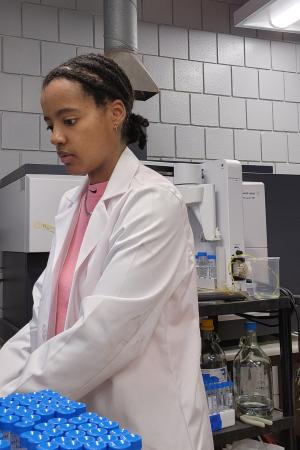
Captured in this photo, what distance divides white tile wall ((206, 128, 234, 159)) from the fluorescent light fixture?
0.76 meters

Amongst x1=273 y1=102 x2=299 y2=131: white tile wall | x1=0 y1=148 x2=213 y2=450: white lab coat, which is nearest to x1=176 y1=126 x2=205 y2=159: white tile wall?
x1=273 y1=102 x2=299 y2=131: white tile wall

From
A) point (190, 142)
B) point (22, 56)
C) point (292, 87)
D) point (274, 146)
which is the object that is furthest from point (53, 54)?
point (292, 87)

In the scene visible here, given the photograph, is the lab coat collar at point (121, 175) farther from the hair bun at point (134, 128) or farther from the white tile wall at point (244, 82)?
the white tile wall at point (244, 82)

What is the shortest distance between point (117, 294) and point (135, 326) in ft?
0.25

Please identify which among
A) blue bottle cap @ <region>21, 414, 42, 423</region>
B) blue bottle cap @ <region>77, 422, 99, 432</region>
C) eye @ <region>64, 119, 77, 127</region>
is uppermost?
eye @ <region>64, 119, 77, 127</region>

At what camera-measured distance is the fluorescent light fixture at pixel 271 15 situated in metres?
2.59

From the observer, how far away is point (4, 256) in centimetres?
229

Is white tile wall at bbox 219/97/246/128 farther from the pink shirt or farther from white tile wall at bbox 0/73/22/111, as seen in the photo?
the pink shirt

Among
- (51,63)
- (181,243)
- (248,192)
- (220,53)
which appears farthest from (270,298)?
(220,53)

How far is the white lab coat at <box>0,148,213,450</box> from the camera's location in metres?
0.91

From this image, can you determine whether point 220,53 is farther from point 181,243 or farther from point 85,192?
point 181,243

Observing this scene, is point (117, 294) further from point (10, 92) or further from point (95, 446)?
point (10, 92)

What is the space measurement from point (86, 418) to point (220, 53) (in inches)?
128

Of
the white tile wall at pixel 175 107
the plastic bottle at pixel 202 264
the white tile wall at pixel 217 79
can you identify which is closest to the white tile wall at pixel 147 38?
the white tile wall at pixel 175 107
